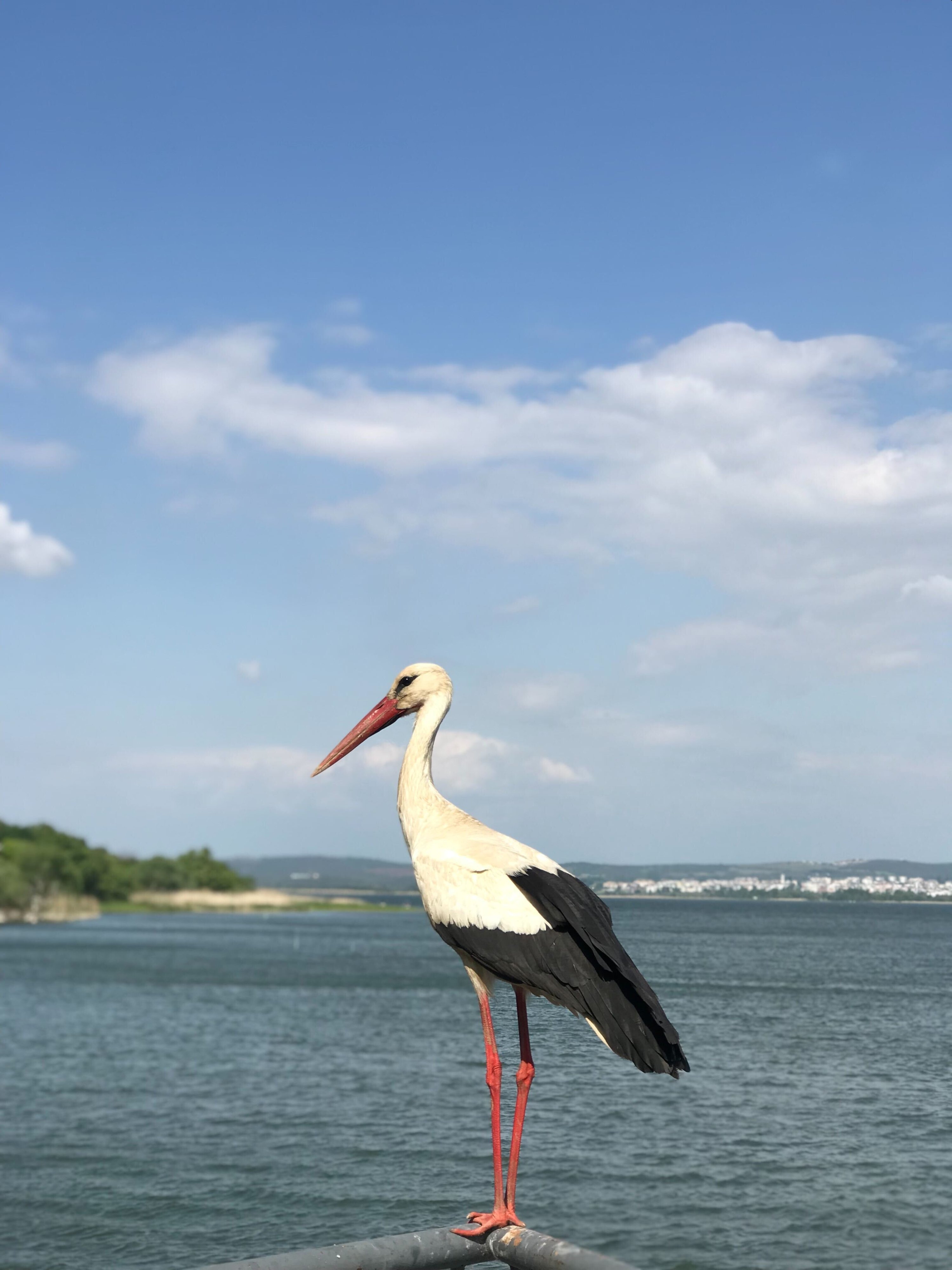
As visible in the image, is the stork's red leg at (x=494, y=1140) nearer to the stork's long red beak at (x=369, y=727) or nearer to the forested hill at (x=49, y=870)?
the stork's long red beak at (x=369, y=727)

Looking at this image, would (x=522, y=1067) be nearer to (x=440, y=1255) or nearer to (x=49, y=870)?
(x=440, y=1255)

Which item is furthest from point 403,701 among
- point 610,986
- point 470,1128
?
point 470,1128

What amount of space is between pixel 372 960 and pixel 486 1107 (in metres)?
71.5

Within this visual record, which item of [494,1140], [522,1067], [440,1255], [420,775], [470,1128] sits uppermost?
[420,775]

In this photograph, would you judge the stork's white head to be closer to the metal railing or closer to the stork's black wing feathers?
the stork's black wing feathers

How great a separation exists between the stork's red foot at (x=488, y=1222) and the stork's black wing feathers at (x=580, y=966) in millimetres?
617

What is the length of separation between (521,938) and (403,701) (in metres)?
1.11

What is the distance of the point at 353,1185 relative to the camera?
94.0ft

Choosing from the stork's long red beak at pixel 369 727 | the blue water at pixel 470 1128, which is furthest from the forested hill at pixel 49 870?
the stork's long red beak at pixel 369 727

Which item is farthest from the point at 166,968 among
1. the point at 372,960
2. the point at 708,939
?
the point at 708,939

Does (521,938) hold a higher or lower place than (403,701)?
lower

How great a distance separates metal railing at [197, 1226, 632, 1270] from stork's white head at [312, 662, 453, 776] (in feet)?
6.09

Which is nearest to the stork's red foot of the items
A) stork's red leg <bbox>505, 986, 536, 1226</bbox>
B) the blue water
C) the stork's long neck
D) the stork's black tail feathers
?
stork's red leg <bbox>505, 986, 536, 1226</bbox>

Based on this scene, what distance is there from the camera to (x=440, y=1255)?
11.1ft
